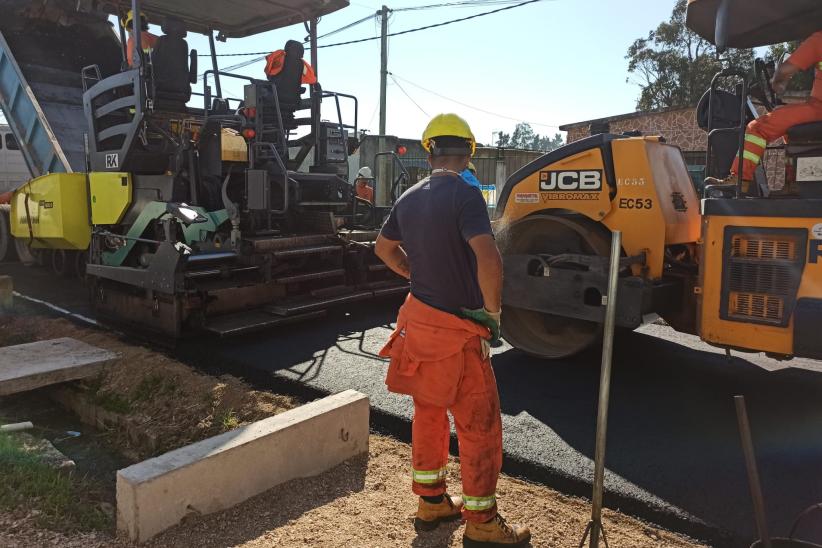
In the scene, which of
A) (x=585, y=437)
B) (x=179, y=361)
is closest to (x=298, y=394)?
(x=179, y=361)

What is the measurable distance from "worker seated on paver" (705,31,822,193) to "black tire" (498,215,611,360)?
989mm

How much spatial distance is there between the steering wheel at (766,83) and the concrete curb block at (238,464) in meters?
3.11

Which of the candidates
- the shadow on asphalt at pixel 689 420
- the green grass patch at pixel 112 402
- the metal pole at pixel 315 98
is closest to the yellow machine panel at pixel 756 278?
the shadow on asphalt at pixel 689 420

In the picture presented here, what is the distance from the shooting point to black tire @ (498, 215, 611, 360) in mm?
4388

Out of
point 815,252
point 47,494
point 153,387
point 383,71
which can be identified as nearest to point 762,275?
point 815,252

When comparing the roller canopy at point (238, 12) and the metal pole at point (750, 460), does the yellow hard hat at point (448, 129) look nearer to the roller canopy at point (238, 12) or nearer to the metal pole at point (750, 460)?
the metal pole at point (750, 460)

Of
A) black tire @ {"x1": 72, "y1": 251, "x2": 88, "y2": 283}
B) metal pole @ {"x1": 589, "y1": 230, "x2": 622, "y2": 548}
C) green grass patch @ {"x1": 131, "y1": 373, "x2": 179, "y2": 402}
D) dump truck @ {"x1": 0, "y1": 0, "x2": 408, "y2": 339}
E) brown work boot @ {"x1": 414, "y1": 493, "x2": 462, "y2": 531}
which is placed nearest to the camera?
metal pole @ {"x1": 589, "y1": 230, "x2": 622, "y2": 548}

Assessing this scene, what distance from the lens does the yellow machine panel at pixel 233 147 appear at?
641 centimetres

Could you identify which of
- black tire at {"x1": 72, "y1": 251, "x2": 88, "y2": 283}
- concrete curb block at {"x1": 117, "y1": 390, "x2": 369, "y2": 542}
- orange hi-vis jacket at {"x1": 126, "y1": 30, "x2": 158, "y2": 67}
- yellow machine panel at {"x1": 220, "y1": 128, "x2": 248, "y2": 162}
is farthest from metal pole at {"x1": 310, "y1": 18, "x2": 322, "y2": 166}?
concrete curb block at {"x1": 117, "y1": 390, "x2": 369, "y2": 542}

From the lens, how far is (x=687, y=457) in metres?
3.31

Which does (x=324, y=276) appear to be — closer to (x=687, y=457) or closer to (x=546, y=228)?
(x=546, y=228)

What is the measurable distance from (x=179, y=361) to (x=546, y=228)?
3106mm

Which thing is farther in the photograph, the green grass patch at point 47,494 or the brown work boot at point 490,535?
the green grass patch at point 47,494

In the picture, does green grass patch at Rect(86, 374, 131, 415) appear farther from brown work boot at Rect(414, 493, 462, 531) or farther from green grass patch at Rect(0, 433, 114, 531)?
brown work boot at Rect(414, 493, 462, 531)
